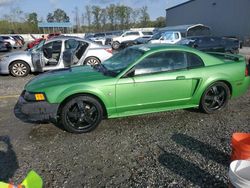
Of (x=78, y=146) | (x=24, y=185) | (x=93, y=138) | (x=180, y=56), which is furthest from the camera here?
(x=180, y=56)

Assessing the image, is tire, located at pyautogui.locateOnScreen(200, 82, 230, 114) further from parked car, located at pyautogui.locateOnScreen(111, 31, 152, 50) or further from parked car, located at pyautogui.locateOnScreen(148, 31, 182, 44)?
parked car, located at pyautogui.locateOnScreen(111, 31, 152, 50)

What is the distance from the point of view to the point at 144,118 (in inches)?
187

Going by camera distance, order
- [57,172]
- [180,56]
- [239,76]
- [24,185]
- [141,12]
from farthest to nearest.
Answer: [141,12], [239,76], [180,56], [57,172], [24,185]

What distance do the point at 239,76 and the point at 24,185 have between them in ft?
14.7

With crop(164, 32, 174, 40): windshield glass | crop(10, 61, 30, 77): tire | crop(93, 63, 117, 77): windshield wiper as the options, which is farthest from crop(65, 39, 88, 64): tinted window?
crop(164, 32, 174, 40): windshield glass

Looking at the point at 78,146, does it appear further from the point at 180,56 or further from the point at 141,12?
the point at 141,12

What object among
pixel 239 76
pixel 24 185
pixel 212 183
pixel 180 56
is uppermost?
pixel 180 56

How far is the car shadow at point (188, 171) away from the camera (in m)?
2.88

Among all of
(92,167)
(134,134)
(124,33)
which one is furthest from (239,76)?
(124,33)

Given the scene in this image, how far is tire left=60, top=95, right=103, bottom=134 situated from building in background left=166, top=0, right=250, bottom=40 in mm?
27367

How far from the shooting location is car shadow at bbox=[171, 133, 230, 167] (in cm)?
334

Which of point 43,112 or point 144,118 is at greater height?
point 43,112

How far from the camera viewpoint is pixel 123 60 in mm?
4801

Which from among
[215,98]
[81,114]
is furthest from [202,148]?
[81,114]
